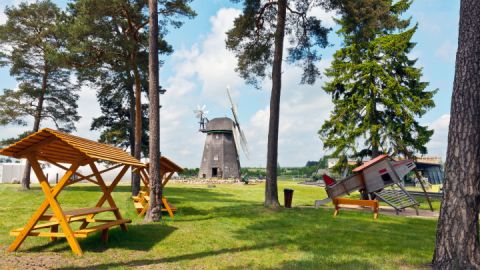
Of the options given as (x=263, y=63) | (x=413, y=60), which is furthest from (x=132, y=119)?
(x=413, y=60)

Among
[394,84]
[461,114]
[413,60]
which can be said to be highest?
[413,60]

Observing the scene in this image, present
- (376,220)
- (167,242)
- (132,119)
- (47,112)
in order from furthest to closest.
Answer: (47,112), (132,119), (376,220), (167,242)

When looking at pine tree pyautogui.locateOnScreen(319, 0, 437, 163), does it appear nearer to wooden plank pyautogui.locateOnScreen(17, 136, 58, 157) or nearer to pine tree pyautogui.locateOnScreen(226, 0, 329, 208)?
pine tree pyautogui.locateOnScreen(226, 0, 329, 208)

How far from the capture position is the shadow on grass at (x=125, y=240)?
24.6ft

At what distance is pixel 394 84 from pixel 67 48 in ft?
59.8

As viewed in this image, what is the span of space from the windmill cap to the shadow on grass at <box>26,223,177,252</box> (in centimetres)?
3919

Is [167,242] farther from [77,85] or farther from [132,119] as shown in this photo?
[77,85]

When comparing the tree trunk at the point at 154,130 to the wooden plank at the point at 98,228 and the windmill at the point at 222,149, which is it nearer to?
the wooden plank at the point at 98,228

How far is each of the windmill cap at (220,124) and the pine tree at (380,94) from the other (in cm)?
2729

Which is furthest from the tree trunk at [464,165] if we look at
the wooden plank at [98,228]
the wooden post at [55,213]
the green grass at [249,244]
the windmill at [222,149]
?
the windmill at [222,149]

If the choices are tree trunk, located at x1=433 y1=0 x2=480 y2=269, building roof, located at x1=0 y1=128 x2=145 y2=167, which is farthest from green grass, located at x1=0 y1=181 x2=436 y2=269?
building roof, located at x1=0 y1=128 x2=145 y2=167

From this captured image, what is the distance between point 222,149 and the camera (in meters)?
48.8

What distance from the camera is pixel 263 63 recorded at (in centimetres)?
1811

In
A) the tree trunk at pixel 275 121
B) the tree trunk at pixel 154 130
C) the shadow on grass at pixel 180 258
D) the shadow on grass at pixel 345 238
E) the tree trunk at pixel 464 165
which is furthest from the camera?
the tree trunk at pixel 275 121
